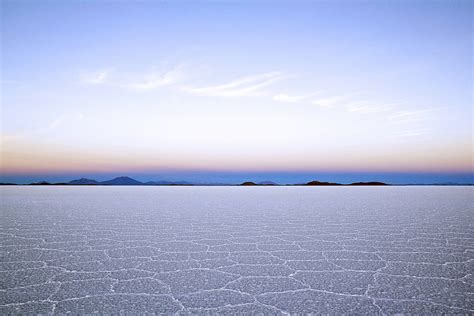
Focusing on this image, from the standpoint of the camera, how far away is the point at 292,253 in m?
3.49

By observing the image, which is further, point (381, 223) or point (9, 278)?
A: point (381, 223)

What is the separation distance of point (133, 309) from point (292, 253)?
1879 mm

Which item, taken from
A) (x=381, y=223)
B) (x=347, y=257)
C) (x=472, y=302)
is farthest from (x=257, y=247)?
(x=381, y=223)

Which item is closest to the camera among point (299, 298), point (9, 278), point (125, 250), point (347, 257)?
point (299, 298)

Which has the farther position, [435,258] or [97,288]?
[435,258]

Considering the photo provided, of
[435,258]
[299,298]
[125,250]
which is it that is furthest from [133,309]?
[435,258]

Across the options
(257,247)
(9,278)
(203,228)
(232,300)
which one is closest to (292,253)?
(257,247)

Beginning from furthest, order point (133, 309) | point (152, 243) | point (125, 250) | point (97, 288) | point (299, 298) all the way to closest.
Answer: point (152, 243) < point (125, 250) < point (97, 288) < point (299, 298) < point (133, 309)

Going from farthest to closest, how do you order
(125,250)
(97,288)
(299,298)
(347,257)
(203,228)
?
1. (203,228)
2. (125,250)
3. (347,257)
4. (97,288)
5. (299,298)

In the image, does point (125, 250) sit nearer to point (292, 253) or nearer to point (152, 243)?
point (152, 243)

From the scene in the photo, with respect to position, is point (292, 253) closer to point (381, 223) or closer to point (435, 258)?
point (435, 258)

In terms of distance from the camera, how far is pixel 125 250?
366cm

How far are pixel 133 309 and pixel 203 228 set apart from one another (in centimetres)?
329

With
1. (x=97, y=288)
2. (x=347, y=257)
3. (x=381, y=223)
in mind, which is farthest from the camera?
(x=381, y=223)
